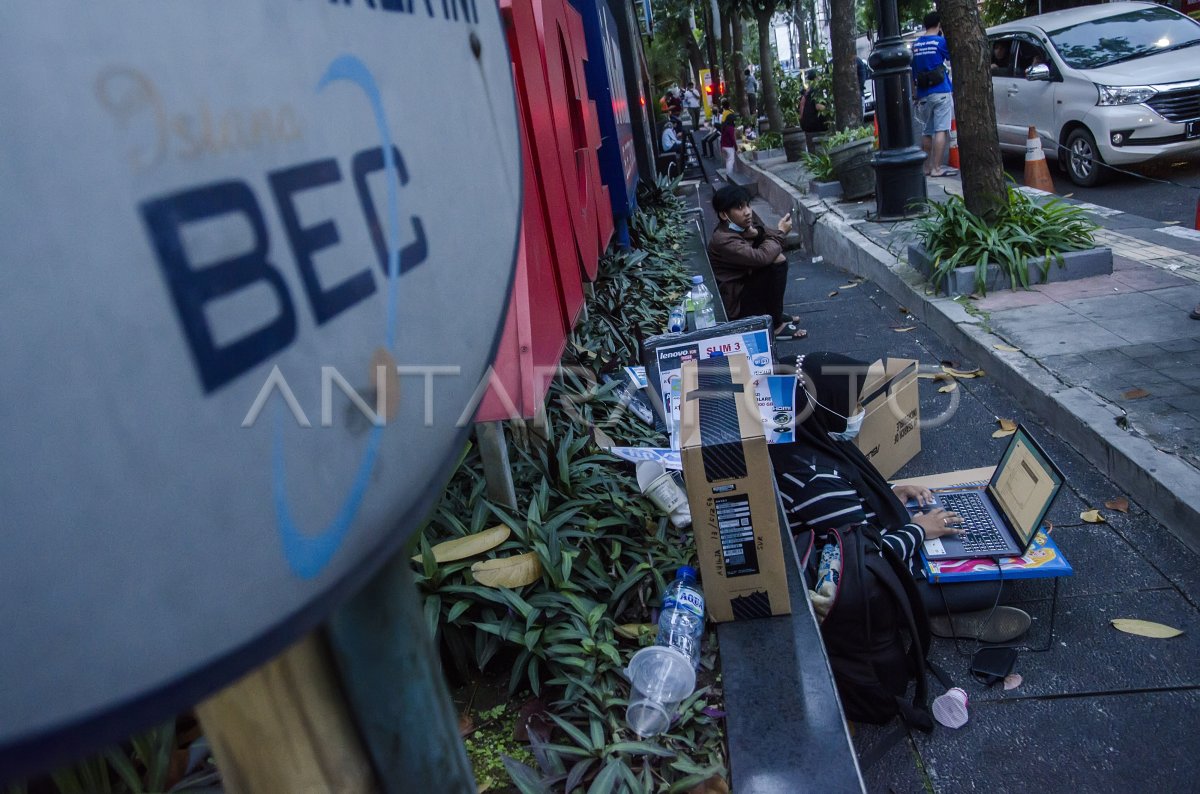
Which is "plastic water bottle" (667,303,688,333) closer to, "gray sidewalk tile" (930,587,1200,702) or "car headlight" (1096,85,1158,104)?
"gray sidewalk tile" (930,587,1200,702)

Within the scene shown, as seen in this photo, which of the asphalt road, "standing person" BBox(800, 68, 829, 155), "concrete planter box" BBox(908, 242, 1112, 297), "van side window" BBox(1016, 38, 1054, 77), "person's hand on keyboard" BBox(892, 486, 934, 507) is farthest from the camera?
"standing person" BBox(800, 68, 829, 155)

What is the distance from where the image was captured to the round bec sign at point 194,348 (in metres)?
0.40

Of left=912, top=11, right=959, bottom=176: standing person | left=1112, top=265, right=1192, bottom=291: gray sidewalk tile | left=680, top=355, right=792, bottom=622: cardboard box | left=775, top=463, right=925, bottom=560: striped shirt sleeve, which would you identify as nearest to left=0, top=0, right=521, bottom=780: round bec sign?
left=680, top=355, right=792, bottom=622: cardboard box

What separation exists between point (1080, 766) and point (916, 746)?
46 cm

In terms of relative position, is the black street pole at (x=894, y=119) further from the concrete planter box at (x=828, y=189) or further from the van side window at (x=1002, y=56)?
the van side window at (x=1002, y=56)

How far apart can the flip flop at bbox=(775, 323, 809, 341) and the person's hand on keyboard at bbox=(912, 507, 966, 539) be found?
353cm

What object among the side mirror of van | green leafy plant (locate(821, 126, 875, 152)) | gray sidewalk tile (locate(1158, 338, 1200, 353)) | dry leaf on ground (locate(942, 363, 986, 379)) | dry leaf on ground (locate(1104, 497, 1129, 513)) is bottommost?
dry leaf on ground (locate(1104, 497, 1129, 513))

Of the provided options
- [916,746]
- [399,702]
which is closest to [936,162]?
[916,746]

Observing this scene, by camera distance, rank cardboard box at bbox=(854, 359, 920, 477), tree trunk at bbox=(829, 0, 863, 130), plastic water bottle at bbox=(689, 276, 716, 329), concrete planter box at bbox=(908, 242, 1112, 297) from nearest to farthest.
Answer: cardboard box at bbox=(854, 359, 920, 477) < plastic water bottle at bbox=(689, 276, 716, 329) < concrete planter box at bbox=(908, 242, 1112, 297) < tree trunk at bbox=(829, 0, 863, 130)

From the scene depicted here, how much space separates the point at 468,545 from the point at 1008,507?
219cm

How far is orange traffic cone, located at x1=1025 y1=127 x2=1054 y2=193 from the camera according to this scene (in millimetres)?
10125

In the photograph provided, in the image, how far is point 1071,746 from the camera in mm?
2713

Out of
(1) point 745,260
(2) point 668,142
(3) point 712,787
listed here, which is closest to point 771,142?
(2) point 668,142

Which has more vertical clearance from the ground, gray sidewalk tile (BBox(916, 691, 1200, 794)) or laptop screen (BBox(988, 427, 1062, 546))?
laptop screen (BBox(988, 427, 1062, 546))
